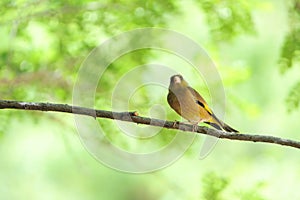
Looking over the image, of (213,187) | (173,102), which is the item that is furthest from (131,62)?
(173,102)

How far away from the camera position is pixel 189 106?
1.79 m

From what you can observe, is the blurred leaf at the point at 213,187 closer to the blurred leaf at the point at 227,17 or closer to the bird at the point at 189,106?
the bird at the point at 189,106

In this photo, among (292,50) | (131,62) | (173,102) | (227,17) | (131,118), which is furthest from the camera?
(131,62)

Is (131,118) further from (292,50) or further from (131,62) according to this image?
(131,62)

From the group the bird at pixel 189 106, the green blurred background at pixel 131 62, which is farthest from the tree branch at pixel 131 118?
the green blurred background at pixel 131 62

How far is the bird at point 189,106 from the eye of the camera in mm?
1770

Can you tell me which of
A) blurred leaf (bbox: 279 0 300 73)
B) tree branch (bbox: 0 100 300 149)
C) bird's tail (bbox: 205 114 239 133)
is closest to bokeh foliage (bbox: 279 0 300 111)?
blurred leaf (bbox: 279 0 300 73)

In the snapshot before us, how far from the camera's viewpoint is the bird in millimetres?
1770

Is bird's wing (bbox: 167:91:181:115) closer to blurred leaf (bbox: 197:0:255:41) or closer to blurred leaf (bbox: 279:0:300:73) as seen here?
blurred leaf (bbox: 279:0:300:73)

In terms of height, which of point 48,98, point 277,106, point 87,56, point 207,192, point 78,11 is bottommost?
point 207,192

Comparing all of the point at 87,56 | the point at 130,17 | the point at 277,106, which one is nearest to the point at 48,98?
the point at 87,56

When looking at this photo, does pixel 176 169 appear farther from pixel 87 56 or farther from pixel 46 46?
pixel 87 56

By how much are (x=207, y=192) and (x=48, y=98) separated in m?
0.86

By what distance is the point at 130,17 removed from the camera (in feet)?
8.55
